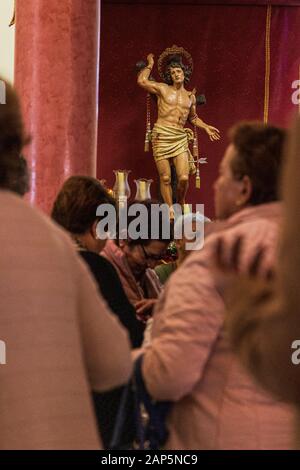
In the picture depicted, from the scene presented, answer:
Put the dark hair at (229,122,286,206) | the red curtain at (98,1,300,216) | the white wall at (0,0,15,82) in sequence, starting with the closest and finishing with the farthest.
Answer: the dark hair at (229,122,286,206) → the white wall at (0,0,15,82) → the red curtain at (98,1,300,216)

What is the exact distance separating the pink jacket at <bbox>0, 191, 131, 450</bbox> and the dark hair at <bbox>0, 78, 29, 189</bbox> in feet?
0.31

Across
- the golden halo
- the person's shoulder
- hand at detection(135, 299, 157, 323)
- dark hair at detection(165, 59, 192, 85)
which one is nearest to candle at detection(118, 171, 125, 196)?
dark hair at detection(165, 59, 192, 85)

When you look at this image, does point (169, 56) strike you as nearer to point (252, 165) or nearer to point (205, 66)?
point (205, 66)

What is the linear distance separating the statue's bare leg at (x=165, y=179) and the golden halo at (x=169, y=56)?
1.12m

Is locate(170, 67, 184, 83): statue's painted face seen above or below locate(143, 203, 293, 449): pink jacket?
above

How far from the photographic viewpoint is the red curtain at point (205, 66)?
41.0ft

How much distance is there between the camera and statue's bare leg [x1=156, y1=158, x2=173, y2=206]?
11.0 m

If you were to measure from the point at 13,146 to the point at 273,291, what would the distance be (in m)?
0.75

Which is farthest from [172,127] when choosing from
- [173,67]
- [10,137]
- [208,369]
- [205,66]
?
[10,137]

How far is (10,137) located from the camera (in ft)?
6.08

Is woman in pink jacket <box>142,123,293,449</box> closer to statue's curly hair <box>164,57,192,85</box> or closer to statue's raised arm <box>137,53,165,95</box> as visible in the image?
statue's raised arm <box>137,53,165,95</box>

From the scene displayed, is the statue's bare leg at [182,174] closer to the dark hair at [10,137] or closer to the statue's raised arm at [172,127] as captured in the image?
the statue's raised arm at [172,127]

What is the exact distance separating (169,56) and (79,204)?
912 cm

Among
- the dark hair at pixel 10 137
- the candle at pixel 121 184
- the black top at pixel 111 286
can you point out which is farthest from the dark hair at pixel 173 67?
the dark hair at pixel 10 137
